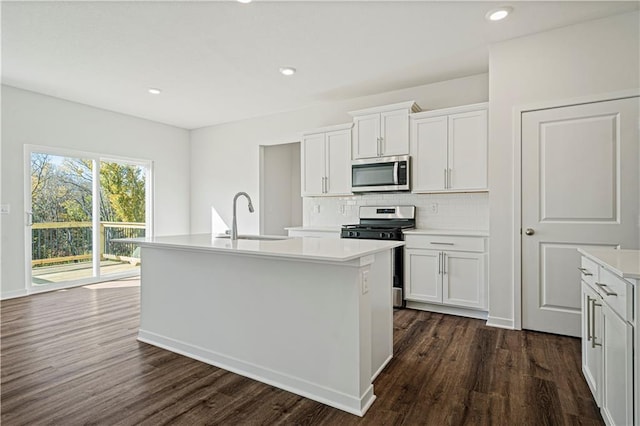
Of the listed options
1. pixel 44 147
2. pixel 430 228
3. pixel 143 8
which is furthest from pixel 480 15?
pixel 44 147

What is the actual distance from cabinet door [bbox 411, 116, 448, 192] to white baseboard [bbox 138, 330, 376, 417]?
2.56 meters

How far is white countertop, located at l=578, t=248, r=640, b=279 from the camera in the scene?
1.33 metres

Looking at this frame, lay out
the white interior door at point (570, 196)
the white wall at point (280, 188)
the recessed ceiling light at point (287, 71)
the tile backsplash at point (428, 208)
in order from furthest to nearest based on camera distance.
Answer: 1. the white wall at point (280, 188)
2. the tile backsplash at point (428, 208)
3. the recessed ceiling light at point (287, 71)
4. the white interior door at point (570, 196)

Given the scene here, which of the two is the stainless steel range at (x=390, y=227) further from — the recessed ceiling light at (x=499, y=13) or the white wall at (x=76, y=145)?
the white wall at (x=76, y=145)

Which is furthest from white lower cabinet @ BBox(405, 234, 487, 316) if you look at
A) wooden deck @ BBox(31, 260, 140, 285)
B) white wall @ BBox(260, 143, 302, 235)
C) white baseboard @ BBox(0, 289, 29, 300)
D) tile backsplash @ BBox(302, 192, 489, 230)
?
white baseboard @ BBox(0, 289, 29, 300)

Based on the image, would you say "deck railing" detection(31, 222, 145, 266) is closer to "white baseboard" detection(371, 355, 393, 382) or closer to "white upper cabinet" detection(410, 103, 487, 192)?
"white baseboard" detection(371, 355, 393, 382)

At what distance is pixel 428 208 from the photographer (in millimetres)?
4234

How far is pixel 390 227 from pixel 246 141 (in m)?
3.16

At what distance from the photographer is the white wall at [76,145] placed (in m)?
4.18

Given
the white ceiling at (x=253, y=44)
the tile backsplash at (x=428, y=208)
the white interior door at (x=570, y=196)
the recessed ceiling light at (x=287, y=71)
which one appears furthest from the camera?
the tile backsplash at (x=428, y=208)

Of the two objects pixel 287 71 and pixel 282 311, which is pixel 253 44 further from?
pixel 282 311

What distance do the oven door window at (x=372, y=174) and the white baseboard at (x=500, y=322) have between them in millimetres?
1796

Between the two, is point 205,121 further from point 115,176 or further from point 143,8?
point 143,8

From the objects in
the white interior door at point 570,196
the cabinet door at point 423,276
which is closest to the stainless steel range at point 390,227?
the cabinet door at point 423,276
